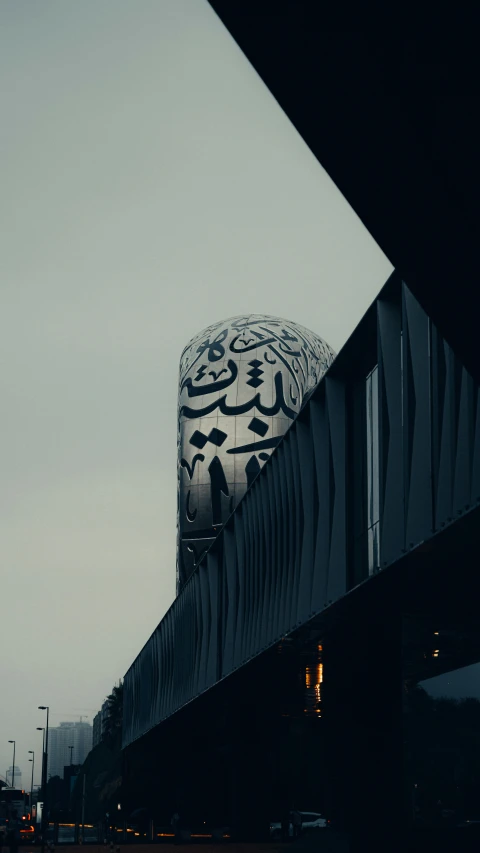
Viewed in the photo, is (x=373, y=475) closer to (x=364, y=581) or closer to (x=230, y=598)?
(x=364, y=581)

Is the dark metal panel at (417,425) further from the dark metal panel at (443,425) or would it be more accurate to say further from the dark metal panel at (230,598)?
the dark metal panel at (230,598)

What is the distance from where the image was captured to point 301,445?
21516mm

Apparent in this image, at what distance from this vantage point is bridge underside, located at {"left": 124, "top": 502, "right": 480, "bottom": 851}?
58.2 feet

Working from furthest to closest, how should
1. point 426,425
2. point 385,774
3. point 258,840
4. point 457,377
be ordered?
1. point 258,840
2. point 385,774
3. point 426,425
4. point 457,377

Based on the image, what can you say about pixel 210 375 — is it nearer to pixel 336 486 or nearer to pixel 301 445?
pixel 301 445

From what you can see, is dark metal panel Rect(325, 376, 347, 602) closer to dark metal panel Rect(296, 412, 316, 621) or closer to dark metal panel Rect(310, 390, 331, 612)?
dark metal panel Rect(310, 390, 331, 612)

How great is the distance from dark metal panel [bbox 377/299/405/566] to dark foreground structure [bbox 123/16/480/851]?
0.10 ft

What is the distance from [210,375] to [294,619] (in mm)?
24333

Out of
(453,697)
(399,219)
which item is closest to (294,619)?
(453,697)

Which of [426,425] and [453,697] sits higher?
[426,425]

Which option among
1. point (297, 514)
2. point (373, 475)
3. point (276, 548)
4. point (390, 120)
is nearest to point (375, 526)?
point (373, 475)

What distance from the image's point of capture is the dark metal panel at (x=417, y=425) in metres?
14.0

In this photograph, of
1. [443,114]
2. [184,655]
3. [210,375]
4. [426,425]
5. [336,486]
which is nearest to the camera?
[443,114]

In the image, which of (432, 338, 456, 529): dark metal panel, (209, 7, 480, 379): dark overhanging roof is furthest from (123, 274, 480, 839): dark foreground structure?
(209, 7, 480, 379): dark overhanging roof
